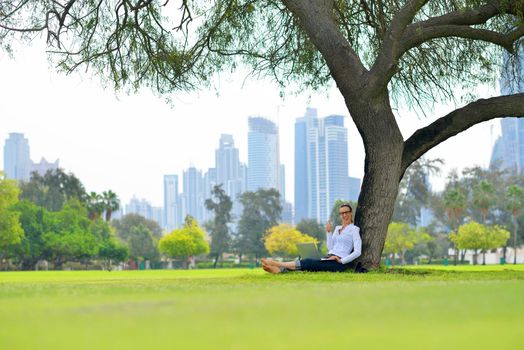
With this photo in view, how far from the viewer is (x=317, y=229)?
332ft

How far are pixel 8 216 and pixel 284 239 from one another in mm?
A: 38679

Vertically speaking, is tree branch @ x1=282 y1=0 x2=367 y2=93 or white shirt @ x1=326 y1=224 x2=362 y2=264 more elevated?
tree branch @ x1=282 y1=0 x2=367 y2=93

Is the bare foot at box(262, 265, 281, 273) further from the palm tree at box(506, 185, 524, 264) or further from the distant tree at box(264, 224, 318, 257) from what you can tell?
the distant tree at box(264, 224, 318, 257)

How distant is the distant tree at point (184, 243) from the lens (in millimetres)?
94750

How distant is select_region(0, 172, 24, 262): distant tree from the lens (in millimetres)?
62156

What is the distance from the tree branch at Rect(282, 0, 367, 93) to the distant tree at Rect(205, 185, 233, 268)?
88.8m

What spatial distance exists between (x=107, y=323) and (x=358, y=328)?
133 centimetres

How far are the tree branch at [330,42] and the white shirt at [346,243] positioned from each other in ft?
9.45

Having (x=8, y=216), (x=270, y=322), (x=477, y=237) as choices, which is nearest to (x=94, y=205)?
(x=8, y=216)

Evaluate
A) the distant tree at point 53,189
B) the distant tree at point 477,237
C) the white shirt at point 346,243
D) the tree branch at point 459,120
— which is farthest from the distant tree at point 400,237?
the white shirt at point 346,243

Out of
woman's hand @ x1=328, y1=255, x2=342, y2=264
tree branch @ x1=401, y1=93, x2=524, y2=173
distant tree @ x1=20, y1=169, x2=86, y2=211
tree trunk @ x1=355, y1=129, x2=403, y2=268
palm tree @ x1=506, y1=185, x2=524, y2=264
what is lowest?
woman's hand @ x1=328, y1=255, x2=342, y2=264

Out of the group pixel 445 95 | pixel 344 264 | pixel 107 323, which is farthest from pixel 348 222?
pixel 107 323

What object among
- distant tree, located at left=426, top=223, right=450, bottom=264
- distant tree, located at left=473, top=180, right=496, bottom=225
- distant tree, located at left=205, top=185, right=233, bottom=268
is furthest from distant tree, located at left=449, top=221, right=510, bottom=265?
distant tree, located at left=205, top=185, right=233, bottom=268

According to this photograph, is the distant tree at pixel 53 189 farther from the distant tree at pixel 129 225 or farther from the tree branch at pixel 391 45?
the tree branch at pixel 391 45
